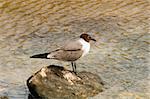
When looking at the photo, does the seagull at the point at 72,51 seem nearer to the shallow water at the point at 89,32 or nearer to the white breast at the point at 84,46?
the white breast at the point at 84,46

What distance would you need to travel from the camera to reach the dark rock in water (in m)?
11.6

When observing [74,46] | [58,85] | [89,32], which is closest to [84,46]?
[74,46]

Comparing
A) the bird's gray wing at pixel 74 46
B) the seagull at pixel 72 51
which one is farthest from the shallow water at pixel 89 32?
the bird's gray wing at pixel 74 46

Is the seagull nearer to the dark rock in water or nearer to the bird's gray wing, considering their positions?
Result: the bird's gray wing

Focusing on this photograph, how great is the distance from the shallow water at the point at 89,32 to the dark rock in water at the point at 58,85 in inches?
16.8

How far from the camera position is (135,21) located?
1841cm

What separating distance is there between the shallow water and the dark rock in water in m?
0.43

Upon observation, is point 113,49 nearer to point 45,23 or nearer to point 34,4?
point 45,23

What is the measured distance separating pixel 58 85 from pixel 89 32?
639cm

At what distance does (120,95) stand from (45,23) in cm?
814

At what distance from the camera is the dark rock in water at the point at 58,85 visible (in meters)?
11.6

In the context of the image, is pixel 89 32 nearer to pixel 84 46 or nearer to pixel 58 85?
pixel 84 46

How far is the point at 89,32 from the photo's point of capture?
1775 centimetres

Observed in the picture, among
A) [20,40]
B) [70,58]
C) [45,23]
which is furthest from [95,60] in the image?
[45,23]
